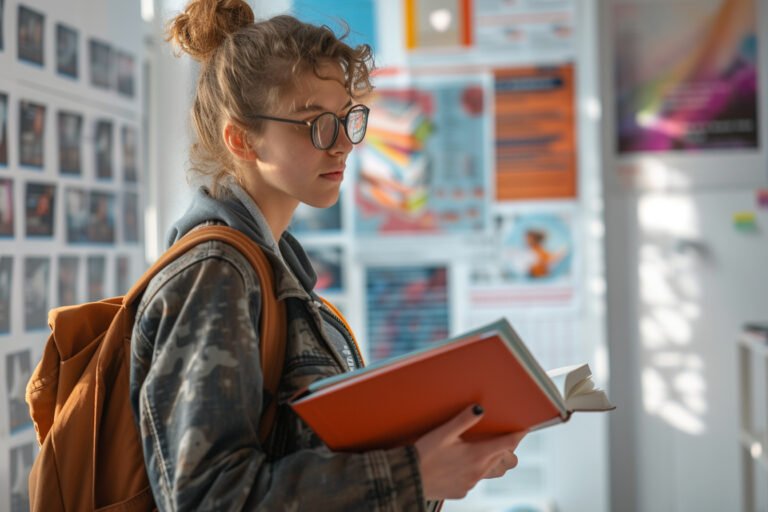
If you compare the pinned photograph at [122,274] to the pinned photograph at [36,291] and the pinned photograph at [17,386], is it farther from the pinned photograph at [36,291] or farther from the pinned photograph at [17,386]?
the pinned photograph at [17,386]

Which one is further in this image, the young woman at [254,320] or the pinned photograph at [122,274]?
the pinned photograph at [122,274]

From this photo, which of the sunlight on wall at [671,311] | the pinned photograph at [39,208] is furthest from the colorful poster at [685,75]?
the pinned photograph at [39,208]

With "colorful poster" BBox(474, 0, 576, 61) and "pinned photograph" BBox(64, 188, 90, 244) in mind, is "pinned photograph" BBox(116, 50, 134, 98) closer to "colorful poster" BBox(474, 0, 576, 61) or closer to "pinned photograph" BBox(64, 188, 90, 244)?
"pinned photograph" BBox(64, 188, 90, 244)

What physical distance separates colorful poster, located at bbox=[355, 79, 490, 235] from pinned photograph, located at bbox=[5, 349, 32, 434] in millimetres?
1698

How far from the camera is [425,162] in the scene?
10.5 ft

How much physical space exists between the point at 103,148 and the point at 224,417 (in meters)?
1.39

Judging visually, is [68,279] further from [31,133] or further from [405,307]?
[405,307]

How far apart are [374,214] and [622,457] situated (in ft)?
4.21

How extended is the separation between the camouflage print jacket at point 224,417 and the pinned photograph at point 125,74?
4.49ft

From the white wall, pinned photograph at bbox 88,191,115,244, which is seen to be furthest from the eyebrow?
the white wall

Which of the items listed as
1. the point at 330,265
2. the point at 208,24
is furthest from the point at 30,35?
the point at 330,265

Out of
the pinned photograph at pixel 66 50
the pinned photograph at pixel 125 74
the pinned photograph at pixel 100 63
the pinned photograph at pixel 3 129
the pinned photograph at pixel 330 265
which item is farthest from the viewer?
the pinned photograph at pixel 330 265

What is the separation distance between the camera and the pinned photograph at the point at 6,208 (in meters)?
1.58

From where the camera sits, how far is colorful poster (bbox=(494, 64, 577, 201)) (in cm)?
315
